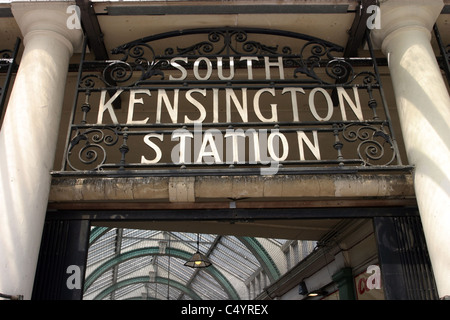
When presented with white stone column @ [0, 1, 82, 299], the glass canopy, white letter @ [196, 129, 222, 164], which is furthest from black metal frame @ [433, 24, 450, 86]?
the glass canopy

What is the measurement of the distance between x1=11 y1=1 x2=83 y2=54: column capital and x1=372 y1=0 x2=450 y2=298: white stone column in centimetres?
371

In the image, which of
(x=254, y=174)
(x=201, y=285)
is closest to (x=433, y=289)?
(x=254, y=174)

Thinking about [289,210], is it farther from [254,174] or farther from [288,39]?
[288,39]

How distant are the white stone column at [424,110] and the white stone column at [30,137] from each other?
3627 mm

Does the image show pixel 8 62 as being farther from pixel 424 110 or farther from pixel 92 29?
pixel 424 110

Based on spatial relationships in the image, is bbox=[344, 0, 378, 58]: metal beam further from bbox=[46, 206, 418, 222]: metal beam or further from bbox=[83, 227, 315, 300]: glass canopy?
bbox=[83, 227, 315, 300]: glass canopy

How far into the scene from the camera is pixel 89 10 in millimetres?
5258

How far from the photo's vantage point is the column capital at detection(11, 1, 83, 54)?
16.8ft

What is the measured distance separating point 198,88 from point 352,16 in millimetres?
2165

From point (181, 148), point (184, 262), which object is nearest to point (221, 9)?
point (181, 148)

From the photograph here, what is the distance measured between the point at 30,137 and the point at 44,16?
1.63 m

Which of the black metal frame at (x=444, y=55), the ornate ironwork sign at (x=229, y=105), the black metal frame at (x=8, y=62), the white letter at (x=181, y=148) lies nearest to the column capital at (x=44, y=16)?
the black metal frame at (x=8, y=62)
